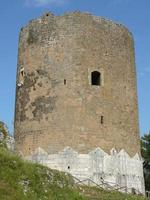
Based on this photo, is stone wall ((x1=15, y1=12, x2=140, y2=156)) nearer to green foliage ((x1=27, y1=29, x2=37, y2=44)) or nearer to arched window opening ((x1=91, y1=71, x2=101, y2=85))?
green foliage ((x1=27, y1=29, x2=37, y2=44))

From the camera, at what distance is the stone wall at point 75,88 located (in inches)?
784

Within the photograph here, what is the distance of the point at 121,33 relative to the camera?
22.4m

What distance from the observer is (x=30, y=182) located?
12094 mm

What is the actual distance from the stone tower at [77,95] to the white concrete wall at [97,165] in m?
0.04

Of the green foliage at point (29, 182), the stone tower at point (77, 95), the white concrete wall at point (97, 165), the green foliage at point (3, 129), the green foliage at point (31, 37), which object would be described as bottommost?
the green foliage at point (29, 182)

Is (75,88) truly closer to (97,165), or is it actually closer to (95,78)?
(95,78)

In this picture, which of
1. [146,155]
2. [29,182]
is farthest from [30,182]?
[146,155]

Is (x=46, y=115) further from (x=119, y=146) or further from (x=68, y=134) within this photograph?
(x=119, y=146)

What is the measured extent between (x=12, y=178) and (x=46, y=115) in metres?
8.69

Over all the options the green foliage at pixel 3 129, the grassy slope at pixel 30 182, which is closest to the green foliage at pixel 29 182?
the grassy slope at pixel 30 182

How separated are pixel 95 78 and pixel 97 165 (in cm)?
415

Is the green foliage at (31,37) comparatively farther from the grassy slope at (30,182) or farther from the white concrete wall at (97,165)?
the grassy slope at (30,182)

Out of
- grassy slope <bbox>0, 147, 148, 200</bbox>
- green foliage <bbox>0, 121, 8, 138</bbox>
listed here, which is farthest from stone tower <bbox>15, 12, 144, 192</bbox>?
grassy slope <bbox>0, 147, 148, 200</bbox>

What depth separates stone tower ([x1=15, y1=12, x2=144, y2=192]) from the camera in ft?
64.6
